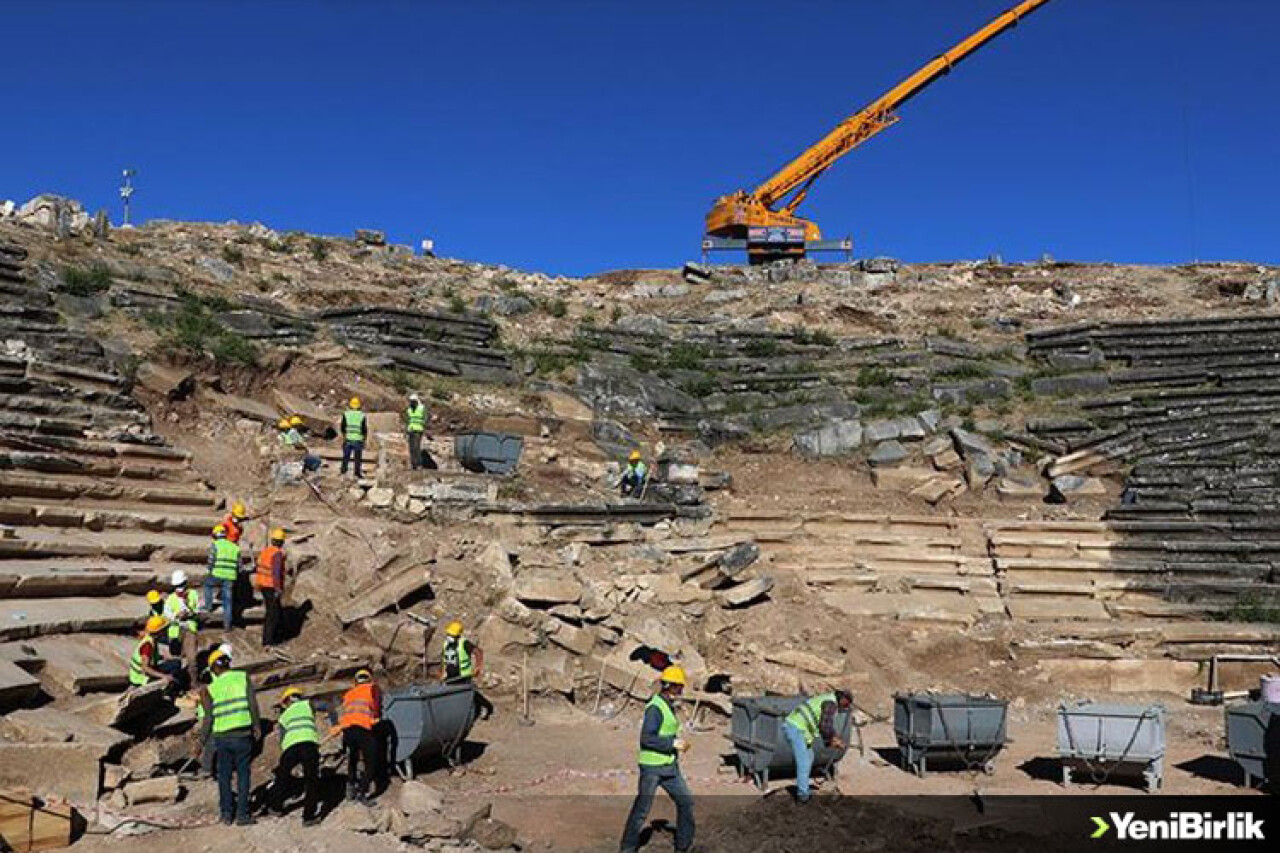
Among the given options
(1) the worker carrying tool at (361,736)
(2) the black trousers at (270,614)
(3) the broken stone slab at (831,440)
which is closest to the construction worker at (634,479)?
(3) the broken stone slab at (831,440)

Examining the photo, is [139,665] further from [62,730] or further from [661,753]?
[661,753]

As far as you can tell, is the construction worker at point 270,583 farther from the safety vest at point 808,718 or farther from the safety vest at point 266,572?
the safety vest at point 808,718

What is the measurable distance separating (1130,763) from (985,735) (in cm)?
142

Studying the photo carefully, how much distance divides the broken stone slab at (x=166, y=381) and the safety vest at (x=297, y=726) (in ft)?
40.8

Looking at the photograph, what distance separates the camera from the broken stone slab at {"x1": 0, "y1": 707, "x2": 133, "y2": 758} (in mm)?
9031

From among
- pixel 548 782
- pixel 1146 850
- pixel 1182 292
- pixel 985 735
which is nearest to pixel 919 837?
pixel 1146 850

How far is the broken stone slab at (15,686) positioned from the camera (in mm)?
9484

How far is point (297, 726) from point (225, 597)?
4088 mm

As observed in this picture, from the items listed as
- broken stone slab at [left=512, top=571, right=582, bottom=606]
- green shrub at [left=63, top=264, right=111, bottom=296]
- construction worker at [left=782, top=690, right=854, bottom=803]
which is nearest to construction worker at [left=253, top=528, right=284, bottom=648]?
broken stone slab at [left=512, top=571, right=582, bottom=606]

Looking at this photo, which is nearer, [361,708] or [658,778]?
[658,778]

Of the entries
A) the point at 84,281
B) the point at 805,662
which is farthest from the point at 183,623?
the point at 84,281

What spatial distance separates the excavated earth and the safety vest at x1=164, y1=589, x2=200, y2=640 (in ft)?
1.75

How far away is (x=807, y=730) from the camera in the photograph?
34.6 ft

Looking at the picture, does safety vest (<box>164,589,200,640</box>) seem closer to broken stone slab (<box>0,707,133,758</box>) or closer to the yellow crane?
broken stone slab (<box>0,707,133,758</box>)
